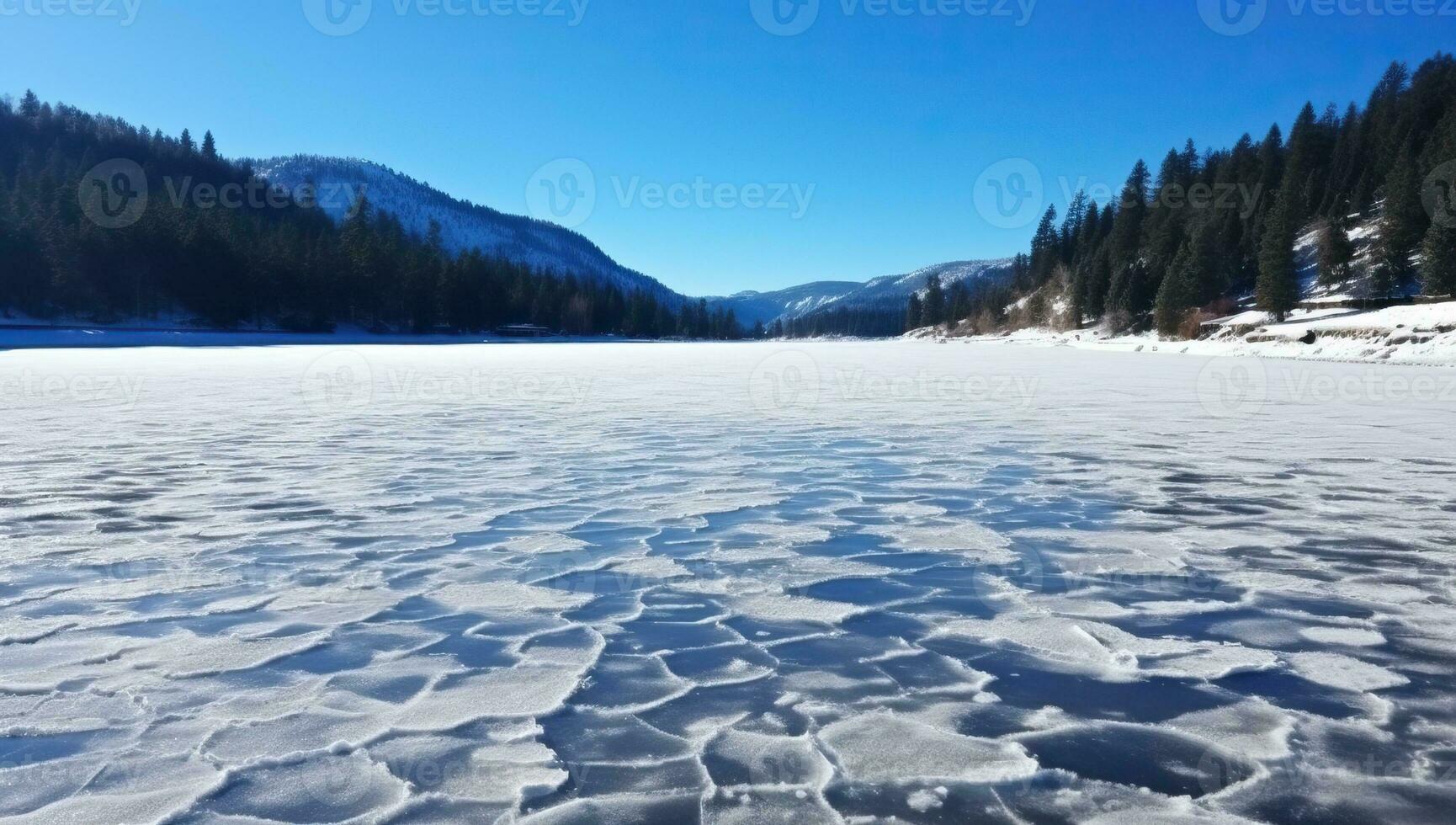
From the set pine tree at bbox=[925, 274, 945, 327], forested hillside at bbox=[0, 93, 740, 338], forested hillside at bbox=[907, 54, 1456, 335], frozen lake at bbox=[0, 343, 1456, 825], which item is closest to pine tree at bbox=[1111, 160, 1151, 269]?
forested hillside at bbox=[907, 54, 1456, 335]

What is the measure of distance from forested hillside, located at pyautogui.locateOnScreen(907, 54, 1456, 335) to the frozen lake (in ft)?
191

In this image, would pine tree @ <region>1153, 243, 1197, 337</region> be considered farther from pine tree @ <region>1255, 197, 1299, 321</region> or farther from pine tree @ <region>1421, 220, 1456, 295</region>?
pine tree @ <region>1421, 220, 1456, 295</region>

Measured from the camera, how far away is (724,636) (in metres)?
3.42

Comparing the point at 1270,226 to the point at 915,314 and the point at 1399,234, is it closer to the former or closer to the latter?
the point at 1399,234

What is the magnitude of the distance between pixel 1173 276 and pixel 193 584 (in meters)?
71.1

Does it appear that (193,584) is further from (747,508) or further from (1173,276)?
(1173,276)

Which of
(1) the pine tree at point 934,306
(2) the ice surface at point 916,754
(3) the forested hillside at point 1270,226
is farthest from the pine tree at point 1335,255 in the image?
(1) the pine tree at point 934,306

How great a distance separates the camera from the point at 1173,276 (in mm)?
63219

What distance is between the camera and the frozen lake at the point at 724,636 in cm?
226

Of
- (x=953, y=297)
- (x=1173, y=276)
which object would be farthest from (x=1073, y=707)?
(x=953, y=297)

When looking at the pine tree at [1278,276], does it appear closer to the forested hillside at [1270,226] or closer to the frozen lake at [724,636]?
the forested hillside at [1270,226]

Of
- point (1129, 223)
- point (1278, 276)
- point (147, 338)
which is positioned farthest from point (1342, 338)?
point (147, 338)

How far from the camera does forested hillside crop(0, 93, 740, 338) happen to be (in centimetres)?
6066

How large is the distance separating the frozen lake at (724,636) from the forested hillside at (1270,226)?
58.2 m
